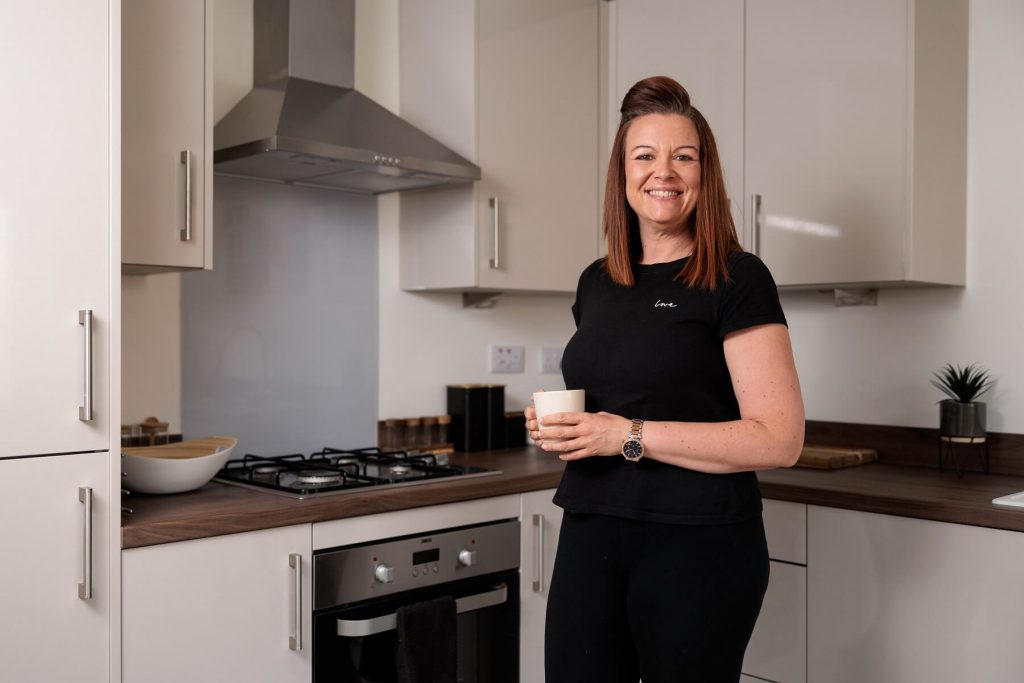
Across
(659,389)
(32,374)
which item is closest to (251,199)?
(32,374)

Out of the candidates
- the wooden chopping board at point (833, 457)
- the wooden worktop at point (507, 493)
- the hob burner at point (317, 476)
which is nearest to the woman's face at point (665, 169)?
the wooden worktop at point (507, 493)

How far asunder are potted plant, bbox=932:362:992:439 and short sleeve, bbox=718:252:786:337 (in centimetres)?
129

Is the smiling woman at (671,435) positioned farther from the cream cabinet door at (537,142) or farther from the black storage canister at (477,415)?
the black storage canister at (477,415)

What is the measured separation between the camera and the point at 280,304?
2.78 metres

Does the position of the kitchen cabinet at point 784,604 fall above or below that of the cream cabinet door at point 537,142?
below

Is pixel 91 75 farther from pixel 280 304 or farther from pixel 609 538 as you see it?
pixel 609 538

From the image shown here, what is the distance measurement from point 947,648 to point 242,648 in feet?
4.98

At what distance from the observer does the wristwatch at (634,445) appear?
1591 millimetres

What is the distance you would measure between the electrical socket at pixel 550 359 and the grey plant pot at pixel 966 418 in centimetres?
128

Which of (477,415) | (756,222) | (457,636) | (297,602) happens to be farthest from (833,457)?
(297,602)

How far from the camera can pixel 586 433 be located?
160cm

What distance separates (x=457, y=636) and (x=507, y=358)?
1.16m

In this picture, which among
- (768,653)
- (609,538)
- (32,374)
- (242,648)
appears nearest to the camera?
(609,538)

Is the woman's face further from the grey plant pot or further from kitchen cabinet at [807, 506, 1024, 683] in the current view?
the grey plant pot
